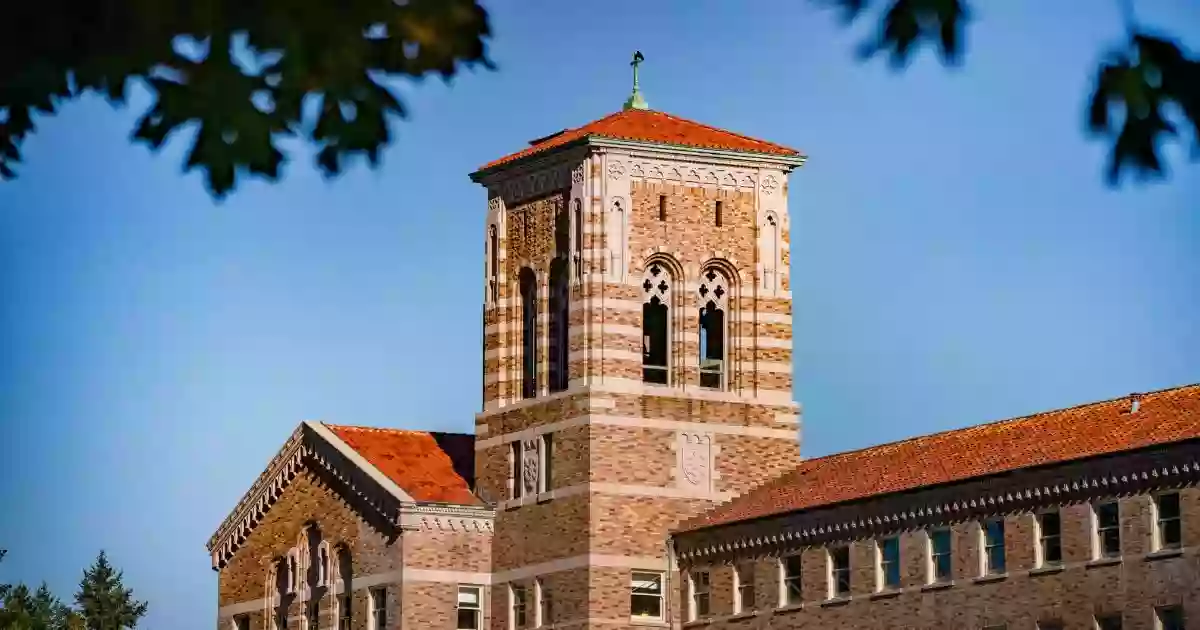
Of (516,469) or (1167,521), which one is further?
(516,469)

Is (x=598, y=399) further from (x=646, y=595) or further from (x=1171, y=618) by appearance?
(x=1171, y=618)

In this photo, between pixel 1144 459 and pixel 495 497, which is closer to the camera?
pixel 1144 459

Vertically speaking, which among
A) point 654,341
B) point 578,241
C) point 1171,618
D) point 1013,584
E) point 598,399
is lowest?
point 1171,618

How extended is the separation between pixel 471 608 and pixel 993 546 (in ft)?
44.6

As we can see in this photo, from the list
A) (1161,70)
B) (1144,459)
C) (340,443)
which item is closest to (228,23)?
(1161,70)

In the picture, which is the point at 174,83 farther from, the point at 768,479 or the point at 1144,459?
the point at 768,479

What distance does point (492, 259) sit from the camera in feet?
199

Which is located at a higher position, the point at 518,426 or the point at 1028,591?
the point at 518,426

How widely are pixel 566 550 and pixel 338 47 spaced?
155ft

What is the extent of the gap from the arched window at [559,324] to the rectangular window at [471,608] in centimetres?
473

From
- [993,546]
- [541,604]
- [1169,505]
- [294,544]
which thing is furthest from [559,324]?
[1169,505]

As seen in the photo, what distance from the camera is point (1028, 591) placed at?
4794 centimetres

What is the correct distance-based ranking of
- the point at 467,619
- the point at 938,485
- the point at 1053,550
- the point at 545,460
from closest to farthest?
the point at 1053,550 < the point at 938,485 < the point at 545,460 < the point at 467,619

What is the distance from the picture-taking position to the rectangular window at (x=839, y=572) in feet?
172
